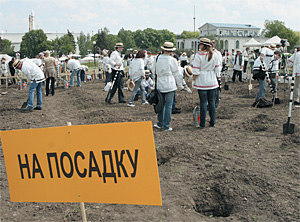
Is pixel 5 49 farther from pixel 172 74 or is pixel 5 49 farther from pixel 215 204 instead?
pixel 215 204

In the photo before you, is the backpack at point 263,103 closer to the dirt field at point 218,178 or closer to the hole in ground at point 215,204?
the dirt field at point 218,178

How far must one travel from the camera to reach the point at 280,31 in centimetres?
11500

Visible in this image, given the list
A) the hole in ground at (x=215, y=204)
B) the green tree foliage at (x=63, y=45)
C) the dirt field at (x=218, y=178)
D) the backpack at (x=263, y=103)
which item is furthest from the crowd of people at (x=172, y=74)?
the green tree foliage at (x=63, y=45)

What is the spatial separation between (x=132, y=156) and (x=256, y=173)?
274cm

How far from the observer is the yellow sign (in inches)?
106

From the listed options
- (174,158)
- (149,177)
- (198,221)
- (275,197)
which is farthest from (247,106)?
(149,177)

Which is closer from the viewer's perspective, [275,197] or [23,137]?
[23,137]

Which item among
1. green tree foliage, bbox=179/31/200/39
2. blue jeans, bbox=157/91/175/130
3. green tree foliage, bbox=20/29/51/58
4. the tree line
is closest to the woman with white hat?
blue jeans, bbox=157/91/175/130

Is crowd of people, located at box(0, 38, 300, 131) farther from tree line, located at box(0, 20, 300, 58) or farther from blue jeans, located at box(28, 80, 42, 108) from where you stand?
tree line, located at box(0, 20, 300, 58)

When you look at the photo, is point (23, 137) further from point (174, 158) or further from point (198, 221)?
point (174, 158)

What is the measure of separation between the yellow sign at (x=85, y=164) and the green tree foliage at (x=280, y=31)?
120 m

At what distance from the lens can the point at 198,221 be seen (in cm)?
363

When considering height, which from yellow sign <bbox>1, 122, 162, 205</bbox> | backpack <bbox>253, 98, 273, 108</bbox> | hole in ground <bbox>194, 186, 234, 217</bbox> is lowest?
hole in ground <bbox>194, 186, 234, 217</bbox>

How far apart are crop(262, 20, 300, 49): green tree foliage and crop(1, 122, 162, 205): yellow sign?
12032cm
